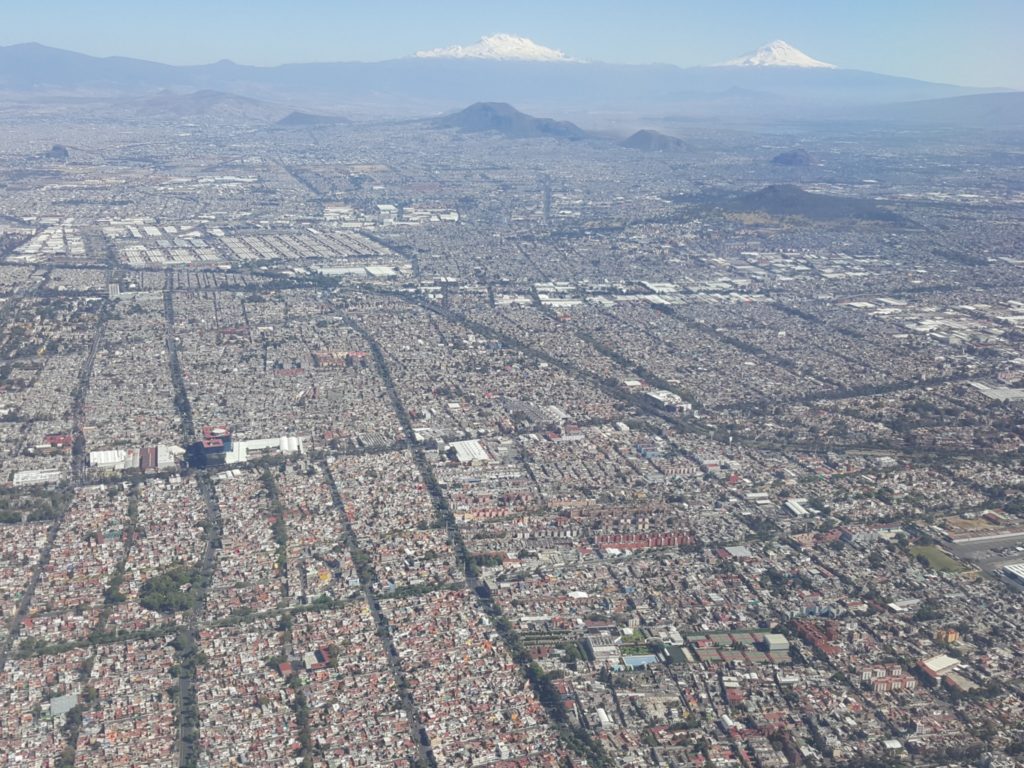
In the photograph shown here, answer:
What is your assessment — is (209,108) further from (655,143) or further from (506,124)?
(655,143)

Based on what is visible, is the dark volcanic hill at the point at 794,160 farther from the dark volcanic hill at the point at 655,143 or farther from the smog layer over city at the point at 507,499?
the smog layer over city at the point at 507,499

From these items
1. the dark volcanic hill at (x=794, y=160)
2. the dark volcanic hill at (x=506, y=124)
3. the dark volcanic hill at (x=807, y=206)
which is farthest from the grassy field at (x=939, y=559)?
the dark volcanic hill at (x=506, y=124)

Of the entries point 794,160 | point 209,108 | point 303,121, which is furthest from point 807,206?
point 209,108

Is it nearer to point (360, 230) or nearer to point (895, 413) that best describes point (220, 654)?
point (895, 413)

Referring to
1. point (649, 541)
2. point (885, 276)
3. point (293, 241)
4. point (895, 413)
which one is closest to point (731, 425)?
point (895, 413)

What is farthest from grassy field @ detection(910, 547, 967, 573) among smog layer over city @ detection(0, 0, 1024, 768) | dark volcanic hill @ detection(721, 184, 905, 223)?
Result: dark volcanic hill @ detection(721, 184, 905, 223)

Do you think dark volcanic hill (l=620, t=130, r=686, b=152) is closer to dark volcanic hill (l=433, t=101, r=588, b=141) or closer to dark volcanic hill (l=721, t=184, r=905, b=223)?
dark volcanic hill (l=433, t=101, r=588, b=141)
